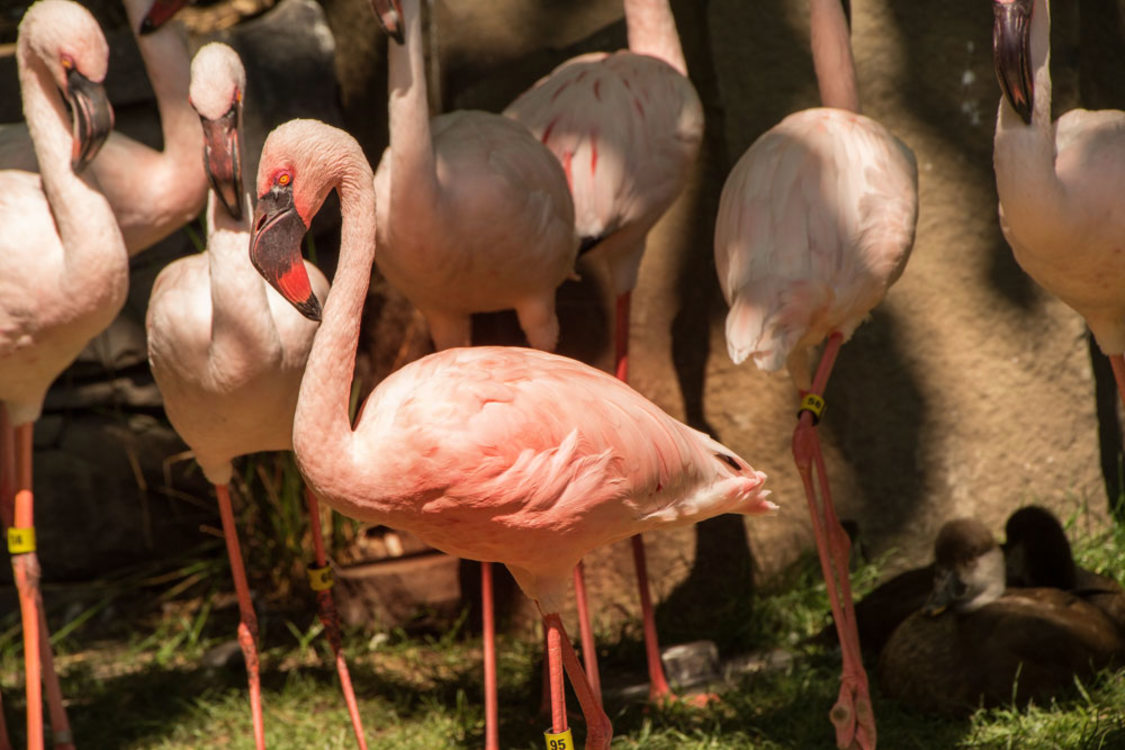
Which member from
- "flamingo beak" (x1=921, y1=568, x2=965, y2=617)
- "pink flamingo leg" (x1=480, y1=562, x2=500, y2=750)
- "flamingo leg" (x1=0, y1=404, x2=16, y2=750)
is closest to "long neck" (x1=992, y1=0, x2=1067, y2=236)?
"flamingo beak" (x1=921, y1=568, x2=965, y2=617)

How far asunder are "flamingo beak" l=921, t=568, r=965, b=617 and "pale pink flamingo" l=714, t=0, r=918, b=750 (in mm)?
316

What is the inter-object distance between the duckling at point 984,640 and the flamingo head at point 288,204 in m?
2.27

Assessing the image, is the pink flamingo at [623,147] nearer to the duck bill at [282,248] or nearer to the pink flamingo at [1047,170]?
the pink flamingo at [1047,170]

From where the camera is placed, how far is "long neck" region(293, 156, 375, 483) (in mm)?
2668

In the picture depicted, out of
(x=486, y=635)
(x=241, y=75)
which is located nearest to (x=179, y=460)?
(x=486, y=635)

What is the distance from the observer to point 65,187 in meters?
3.70

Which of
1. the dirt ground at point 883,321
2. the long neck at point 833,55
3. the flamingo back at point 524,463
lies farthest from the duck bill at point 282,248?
the dirt ground at point 883,321

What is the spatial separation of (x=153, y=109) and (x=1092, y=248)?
383 cm

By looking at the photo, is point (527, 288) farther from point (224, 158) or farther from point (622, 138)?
point (224, 158)

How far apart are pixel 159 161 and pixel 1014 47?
2953 mm

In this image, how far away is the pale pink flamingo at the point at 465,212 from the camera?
12.3ft

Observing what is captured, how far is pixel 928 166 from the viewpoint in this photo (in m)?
4.68

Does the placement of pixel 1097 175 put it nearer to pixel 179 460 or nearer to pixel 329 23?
pixel 329 23

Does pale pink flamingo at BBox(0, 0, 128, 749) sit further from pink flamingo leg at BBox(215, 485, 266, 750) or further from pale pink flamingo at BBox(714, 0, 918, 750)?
pale pink flamingo at BBox(714, 0, 918, 750)
